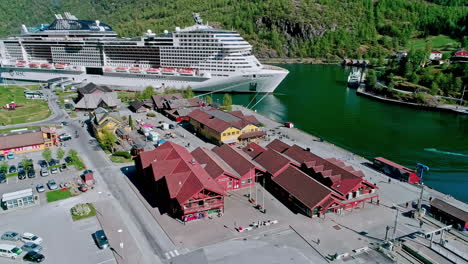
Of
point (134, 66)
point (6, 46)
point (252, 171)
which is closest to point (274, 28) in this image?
point (134, 66)

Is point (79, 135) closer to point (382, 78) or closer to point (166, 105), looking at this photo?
point (166, 105)

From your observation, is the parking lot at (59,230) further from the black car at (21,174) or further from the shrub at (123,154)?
the shrub at (123,154)

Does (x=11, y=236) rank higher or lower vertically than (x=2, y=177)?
lower

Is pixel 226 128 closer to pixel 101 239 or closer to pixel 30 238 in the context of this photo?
pixel 101 239

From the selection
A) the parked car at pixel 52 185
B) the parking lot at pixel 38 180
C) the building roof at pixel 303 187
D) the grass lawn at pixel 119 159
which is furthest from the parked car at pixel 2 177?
the building roof at pixel 303 187

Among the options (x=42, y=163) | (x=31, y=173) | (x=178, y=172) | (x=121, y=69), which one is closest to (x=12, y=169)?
(x=42, y=163)
